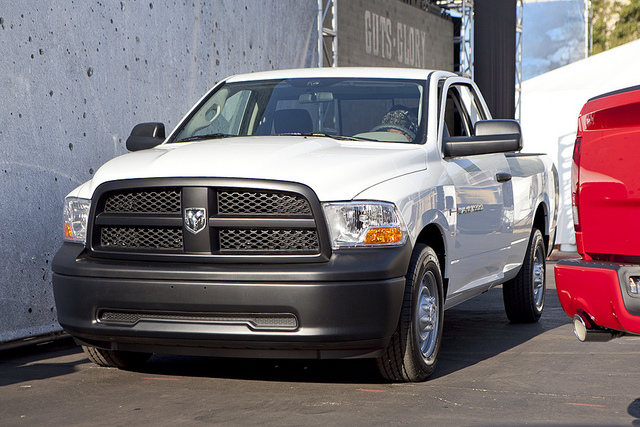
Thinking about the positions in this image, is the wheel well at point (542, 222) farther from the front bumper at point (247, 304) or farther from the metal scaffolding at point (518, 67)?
the metal scaffolding at point (518, 67)

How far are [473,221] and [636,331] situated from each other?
96.9 inches

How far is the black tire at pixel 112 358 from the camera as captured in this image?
18.6 ft

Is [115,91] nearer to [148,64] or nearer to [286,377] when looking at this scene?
[148,64]

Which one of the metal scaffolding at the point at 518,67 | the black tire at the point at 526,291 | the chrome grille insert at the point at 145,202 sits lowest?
the black tire at the point at 526,291

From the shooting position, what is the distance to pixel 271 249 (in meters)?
4.77

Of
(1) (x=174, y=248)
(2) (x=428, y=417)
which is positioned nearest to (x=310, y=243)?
(1) (x=174, y=248)

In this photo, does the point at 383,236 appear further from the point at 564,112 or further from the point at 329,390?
the point at 564,112

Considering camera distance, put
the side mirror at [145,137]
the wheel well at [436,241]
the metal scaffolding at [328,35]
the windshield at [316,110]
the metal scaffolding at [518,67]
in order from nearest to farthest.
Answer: the wheel well at [436,241] → the windshield at [316,110] → the side mirror at [145,137] → the metal scaffolding at [328,35] → the metal scaffolding at [518,67]

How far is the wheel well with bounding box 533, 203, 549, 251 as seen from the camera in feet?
26.8

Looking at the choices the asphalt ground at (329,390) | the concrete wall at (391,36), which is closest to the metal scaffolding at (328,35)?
the concrete wall at (391,36)

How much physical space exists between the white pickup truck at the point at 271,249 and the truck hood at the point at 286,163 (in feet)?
0.03

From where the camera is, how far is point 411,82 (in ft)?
20.8

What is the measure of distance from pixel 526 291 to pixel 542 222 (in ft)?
2.69

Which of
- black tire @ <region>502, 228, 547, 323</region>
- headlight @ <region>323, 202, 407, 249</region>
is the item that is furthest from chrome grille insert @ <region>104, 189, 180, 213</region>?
black tire @ <region>502, 228, 547, 323</region>
